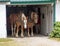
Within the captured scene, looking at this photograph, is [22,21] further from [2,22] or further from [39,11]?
[39,11]

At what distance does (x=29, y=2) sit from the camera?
23.0 meters

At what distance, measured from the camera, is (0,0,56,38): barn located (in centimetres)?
2267

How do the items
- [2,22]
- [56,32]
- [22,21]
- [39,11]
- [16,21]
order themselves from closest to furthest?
1. [56,32]
2. [2,22]
3. [22,21]
4. [16,21]
5. [39,11]

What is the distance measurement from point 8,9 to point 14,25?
3989mm

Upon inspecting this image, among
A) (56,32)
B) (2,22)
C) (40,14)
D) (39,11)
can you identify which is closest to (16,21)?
(2,22)

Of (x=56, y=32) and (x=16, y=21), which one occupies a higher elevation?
(x=16, y=21)

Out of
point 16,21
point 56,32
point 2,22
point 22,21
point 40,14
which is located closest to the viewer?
point 56,32

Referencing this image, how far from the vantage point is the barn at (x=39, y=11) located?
74.4 feet

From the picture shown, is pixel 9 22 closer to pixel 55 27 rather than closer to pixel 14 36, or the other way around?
pixel 14 36

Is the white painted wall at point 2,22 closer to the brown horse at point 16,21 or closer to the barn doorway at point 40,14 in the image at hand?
the brown horse at point 16,21

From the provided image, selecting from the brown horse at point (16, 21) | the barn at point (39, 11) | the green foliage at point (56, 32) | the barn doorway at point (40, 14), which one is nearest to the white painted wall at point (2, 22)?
the barn at point (39, 11)

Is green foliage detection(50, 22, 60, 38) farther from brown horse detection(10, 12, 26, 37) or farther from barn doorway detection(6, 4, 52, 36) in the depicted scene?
brown horse detection(10, 12, 26, 37)

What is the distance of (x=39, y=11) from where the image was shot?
26766 millimetres

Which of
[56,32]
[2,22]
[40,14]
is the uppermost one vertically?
[40,14]
